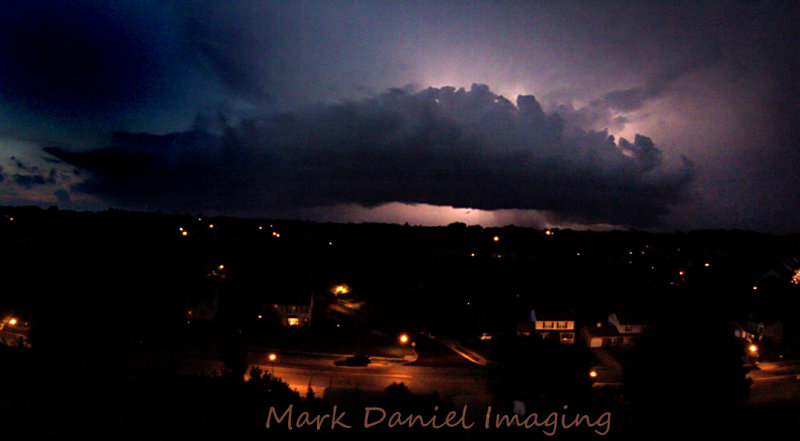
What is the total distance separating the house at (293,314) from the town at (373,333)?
0.19m

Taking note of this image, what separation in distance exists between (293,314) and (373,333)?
746cm

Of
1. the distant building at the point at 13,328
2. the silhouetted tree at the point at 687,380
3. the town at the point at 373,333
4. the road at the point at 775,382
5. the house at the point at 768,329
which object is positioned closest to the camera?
the town at the point at 373,333

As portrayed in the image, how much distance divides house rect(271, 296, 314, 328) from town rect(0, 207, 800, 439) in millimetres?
186

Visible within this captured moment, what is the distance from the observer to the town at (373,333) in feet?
44.4

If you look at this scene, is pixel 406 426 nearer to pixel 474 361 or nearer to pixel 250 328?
pixel 474 361

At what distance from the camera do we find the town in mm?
13547

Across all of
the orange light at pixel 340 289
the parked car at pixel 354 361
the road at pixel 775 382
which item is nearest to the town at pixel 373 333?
the parked car at pixel 354 361

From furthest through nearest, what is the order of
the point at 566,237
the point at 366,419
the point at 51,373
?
the point at 566,237 < the point at 51,373 < the point at 366,419

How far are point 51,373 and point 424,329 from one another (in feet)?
83.4

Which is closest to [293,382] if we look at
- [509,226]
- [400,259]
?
[400,259]

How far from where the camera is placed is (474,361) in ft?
92.0

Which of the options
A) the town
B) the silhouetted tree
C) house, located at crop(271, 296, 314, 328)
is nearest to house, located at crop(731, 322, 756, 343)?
the town

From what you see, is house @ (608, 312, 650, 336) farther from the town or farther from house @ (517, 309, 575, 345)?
house @ (517, 309, 575, 345)

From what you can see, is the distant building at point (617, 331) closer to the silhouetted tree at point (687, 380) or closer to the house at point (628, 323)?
the house at point (628, 323)
